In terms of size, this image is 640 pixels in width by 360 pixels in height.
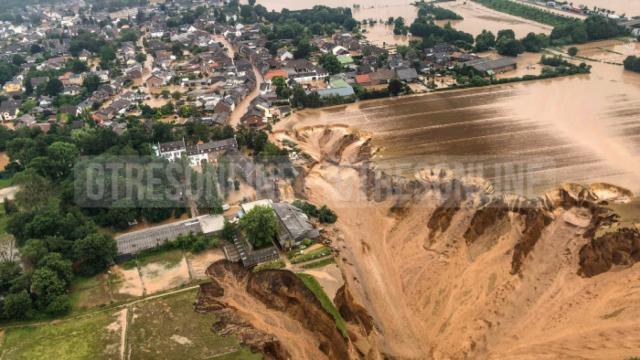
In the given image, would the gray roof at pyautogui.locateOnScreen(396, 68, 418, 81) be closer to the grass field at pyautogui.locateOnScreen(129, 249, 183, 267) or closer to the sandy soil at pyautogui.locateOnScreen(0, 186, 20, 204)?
the grass field at pyautogui.locateOnScreen(129, 249, 183, 267)

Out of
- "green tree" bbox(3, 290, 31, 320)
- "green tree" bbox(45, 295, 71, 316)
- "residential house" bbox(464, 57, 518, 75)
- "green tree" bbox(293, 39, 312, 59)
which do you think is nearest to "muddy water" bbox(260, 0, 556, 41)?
"green tree" bbox(293, 39, 312, 59)

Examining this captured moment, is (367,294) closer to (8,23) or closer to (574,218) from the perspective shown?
(574,218)

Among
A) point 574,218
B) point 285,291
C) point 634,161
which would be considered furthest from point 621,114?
point 285,291

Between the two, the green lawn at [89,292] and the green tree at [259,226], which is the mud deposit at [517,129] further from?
the green lawn at [89,292]

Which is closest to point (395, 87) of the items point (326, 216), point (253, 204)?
point (326, 216)

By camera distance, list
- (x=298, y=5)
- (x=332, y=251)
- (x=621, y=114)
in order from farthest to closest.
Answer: (x=298, y=5)
(x=621, y=114)
(x=332, y=251)

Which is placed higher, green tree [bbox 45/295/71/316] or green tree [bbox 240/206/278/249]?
green tree [bbox 240/206/278/249]

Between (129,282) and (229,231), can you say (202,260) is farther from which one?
(129,282)
